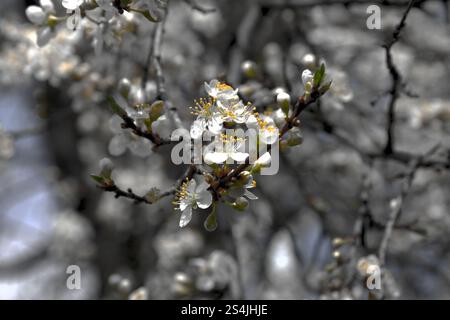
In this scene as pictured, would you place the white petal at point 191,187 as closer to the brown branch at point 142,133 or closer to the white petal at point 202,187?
the white petal at point 202,187

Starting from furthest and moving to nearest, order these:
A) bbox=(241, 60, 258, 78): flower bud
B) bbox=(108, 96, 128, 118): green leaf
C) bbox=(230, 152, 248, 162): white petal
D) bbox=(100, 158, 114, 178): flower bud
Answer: bbox=(241, 60, 258, 78): flower bud → bbox=(100, 158, 114, 178): flower bud → bbox=(108, 96, 128, 118): green leaf → bbox=(230, 152, 248, 162): white petal

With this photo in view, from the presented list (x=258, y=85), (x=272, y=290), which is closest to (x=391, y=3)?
(x=258, y=85)

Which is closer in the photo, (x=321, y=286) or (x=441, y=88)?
(x=321, y=286)

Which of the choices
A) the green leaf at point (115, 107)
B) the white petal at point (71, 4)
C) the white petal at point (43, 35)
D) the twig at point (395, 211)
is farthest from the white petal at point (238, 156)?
the white petal at point (43, 35)

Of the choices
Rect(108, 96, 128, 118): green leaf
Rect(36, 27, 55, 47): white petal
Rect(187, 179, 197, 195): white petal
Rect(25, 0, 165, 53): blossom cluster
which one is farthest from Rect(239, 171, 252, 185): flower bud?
Rect(36, 27, 55, 47): white petal

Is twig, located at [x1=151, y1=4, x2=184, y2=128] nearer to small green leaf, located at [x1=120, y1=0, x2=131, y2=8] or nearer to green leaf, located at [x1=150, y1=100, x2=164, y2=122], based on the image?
green leaf, located at [x1=150, y1=100, x2=164, y2=122]

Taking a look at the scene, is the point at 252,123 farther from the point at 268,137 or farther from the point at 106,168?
the point at 106,168
